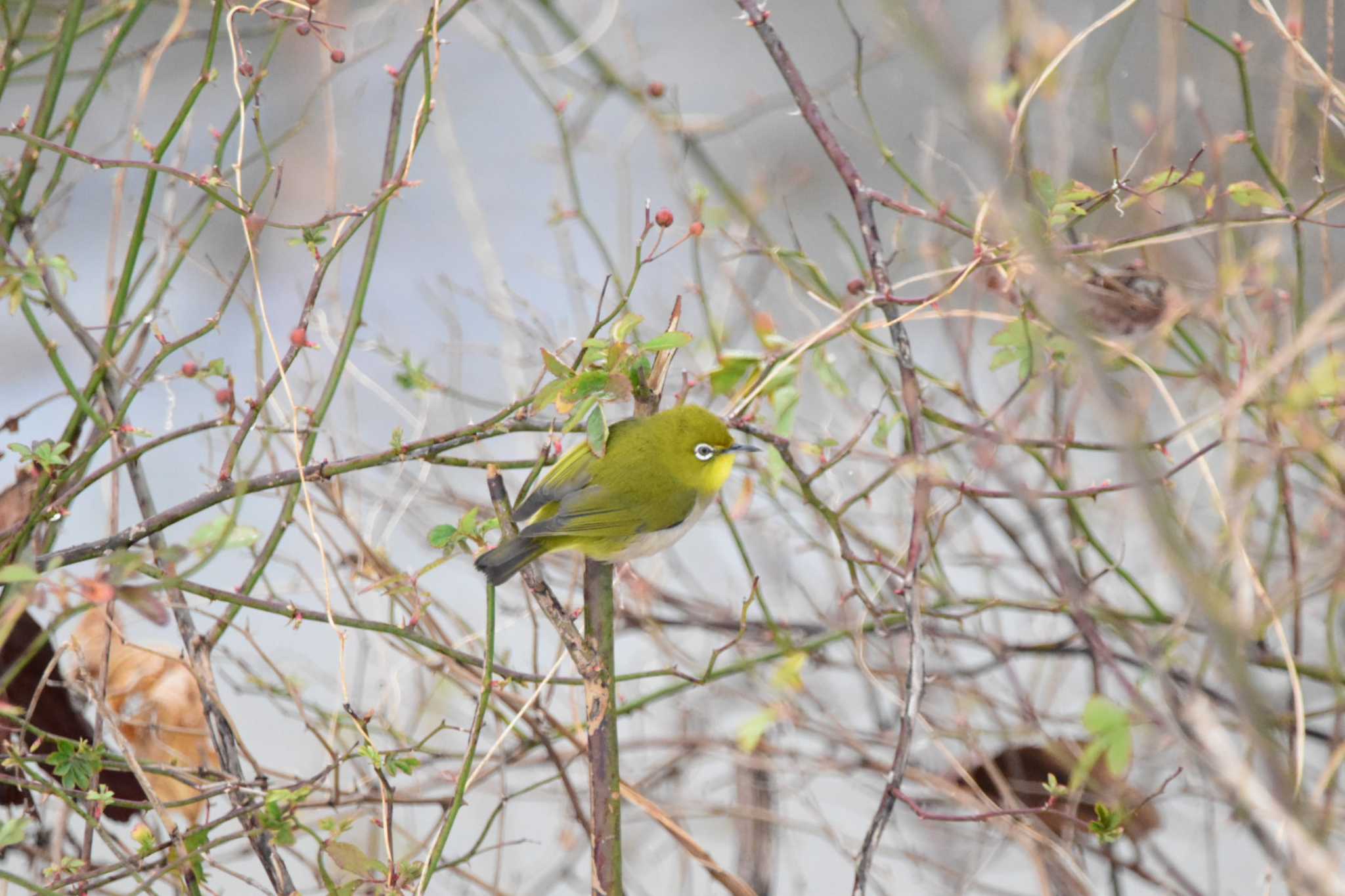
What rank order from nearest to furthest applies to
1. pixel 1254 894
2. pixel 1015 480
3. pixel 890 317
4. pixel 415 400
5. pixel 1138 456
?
pixel 1138 456 < pixel 1015 480 < pixel 890 317 < pixel 1254 894 < pixel 415 400

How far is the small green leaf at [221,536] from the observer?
99 centimetres

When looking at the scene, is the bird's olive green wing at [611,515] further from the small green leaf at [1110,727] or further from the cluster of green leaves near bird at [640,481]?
the small green leaf at [1110,727]

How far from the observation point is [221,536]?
38.6 inches

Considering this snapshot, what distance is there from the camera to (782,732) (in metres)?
2.48

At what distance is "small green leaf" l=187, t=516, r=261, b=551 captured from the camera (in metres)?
0.99

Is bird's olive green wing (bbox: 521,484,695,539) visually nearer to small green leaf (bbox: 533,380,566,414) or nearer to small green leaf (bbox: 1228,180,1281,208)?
small green leaf (bbox: 533,380,566,414)

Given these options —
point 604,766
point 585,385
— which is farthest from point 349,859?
point 585,385

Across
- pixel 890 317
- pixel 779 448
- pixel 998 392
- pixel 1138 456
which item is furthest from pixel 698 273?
pixel 1138 456

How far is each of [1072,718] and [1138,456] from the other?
68.6 inches

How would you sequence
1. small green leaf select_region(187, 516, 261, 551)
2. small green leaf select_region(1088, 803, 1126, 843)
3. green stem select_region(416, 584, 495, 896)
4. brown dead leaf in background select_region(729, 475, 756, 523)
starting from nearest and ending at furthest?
small green leaf select_region(187, 516, 261, 551)
green stem select_region(416, 584, 495, 896)
small green leaf select_region(1088, 803, 1126, 843)
brown dead leaf in background select_region(729, 475, 756, 523)

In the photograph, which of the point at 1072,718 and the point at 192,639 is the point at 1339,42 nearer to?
the point at 1072,718

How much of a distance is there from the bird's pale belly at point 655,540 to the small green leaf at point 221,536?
20.5 inches

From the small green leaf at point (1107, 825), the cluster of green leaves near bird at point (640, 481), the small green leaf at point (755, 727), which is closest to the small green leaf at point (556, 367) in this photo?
the cluster of green leaves near bird at point (640, 481)

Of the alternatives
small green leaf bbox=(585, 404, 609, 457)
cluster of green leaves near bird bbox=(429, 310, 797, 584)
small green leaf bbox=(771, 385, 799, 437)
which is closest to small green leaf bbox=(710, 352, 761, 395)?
cluster of green leaves near bird bbox=(429, 310, 797, 584)
